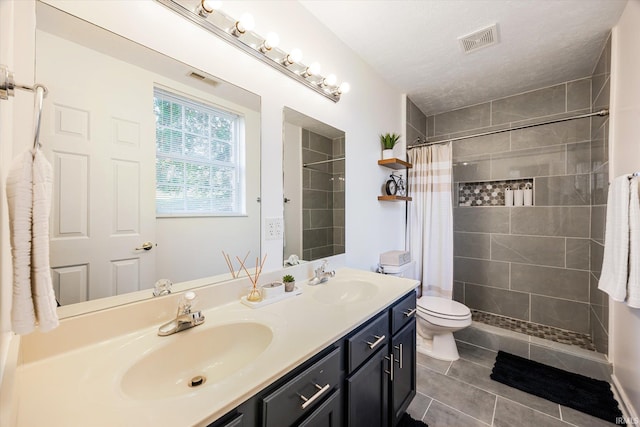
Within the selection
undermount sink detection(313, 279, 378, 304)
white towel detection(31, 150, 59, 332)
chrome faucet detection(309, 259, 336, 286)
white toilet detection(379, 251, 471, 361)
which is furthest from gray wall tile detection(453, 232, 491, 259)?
white towel detection(31, 150, 59, 332)

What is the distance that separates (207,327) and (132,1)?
1.21 meters

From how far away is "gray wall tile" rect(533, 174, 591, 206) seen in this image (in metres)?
2.32

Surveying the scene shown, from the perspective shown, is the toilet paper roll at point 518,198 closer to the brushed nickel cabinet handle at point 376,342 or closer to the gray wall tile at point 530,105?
the gray wall tile at point 530,105

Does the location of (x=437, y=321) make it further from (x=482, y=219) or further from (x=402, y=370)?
(x=482, y=219)

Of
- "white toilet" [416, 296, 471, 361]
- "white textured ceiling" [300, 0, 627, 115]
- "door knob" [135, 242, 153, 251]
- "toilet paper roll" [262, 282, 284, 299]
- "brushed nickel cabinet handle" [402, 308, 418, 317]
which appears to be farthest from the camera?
"white toilet" [416, 296, 471, 361]

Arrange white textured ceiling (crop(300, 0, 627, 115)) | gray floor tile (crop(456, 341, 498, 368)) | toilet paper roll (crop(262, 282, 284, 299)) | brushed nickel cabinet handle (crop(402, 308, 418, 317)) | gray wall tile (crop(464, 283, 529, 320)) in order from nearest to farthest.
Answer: toilet paper roll (crop(262, 282, 284, 299)) < brushed nickel cabinet handle (crop(402, 308, 418, 317)) < white textured ceiling (crop(300, 0, 627, 115)) < gray floor tile (crop(456, 341, 498, 368)) < gray wall tile (crop(464, 283, 529, 320))

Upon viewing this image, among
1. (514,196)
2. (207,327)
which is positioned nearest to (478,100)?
(514,196)

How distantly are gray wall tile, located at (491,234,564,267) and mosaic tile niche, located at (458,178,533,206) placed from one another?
40 centimetres

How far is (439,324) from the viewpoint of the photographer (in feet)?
6.63

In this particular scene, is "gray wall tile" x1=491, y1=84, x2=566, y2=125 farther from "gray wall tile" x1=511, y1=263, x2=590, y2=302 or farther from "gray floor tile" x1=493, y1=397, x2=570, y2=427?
"gray floor tile" x1=493, y1=397, x2=570, y2=427

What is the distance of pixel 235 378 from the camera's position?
2.15 feet

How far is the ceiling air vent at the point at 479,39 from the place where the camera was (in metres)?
1.73

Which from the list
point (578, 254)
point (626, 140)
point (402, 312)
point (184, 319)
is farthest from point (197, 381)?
point (578, 254)

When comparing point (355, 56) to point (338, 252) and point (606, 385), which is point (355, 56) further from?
point (606, 385)
